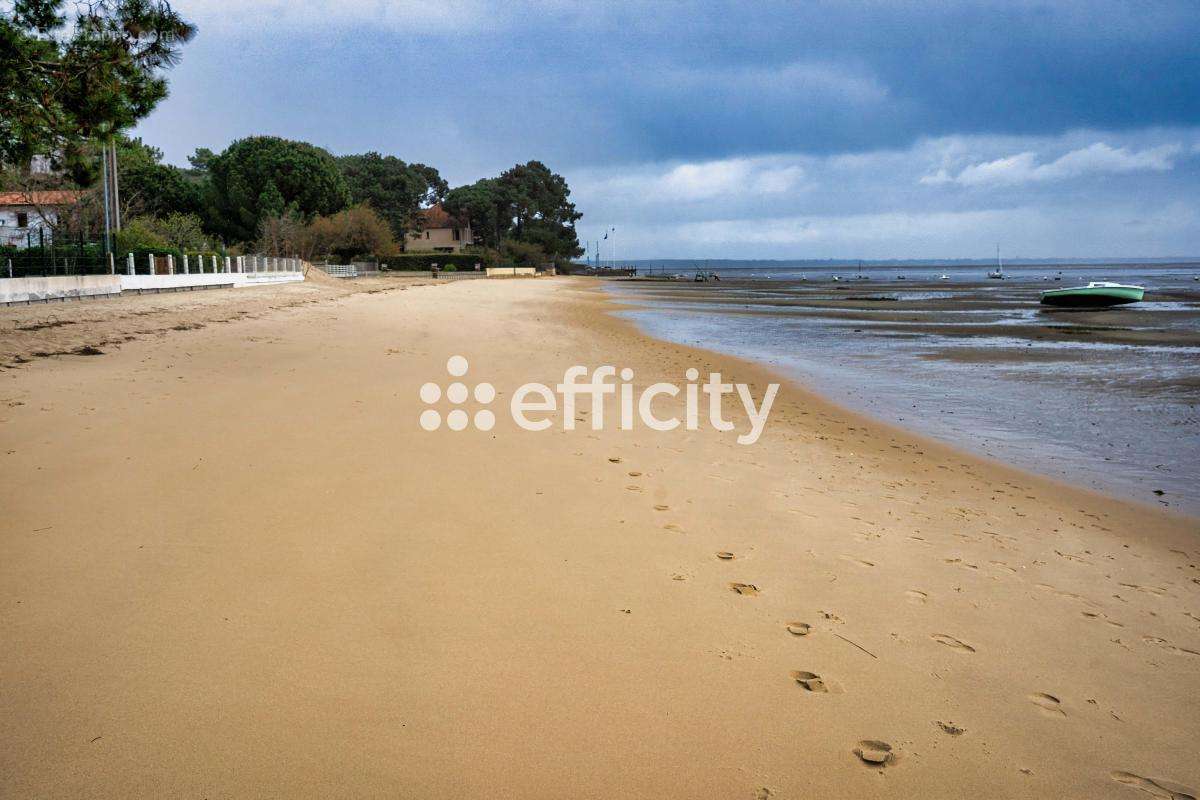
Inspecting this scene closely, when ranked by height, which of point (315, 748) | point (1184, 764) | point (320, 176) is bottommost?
point (1184, 764)

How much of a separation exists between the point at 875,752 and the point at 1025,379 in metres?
13.7

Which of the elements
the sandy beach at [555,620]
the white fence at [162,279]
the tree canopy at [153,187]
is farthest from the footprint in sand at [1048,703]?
the tree canopy at [153,187]

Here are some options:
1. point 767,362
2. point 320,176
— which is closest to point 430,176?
point 320,176

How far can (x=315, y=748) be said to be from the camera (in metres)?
2.33

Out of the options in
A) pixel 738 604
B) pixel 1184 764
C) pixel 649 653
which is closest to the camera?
pixel 1184 764

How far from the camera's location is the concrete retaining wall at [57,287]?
1853 centimetres

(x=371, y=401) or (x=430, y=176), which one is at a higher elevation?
(x=430, y=176)

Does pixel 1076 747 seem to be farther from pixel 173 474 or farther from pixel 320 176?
pixel 320 176

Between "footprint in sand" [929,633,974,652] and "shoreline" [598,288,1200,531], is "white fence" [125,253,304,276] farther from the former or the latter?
"footprint in sand" [929,633,974,652]

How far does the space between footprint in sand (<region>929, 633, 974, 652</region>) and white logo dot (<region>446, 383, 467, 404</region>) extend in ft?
19.2

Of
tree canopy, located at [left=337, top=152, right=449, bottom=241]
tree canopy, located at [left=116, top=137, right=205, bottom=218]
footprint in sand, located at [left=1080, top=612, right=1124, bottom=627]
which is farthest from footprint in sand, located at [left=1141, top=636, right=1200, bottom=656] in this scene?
tree canopy, located at [left=337, top=152, right=449, bottom=241]

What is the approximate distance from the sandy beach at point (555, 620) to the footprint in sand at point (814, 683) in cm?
2

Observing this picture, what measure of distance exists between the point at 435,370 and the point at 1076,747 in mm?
8927

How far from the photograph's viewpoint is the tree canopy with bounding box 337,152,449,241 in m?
92.3
